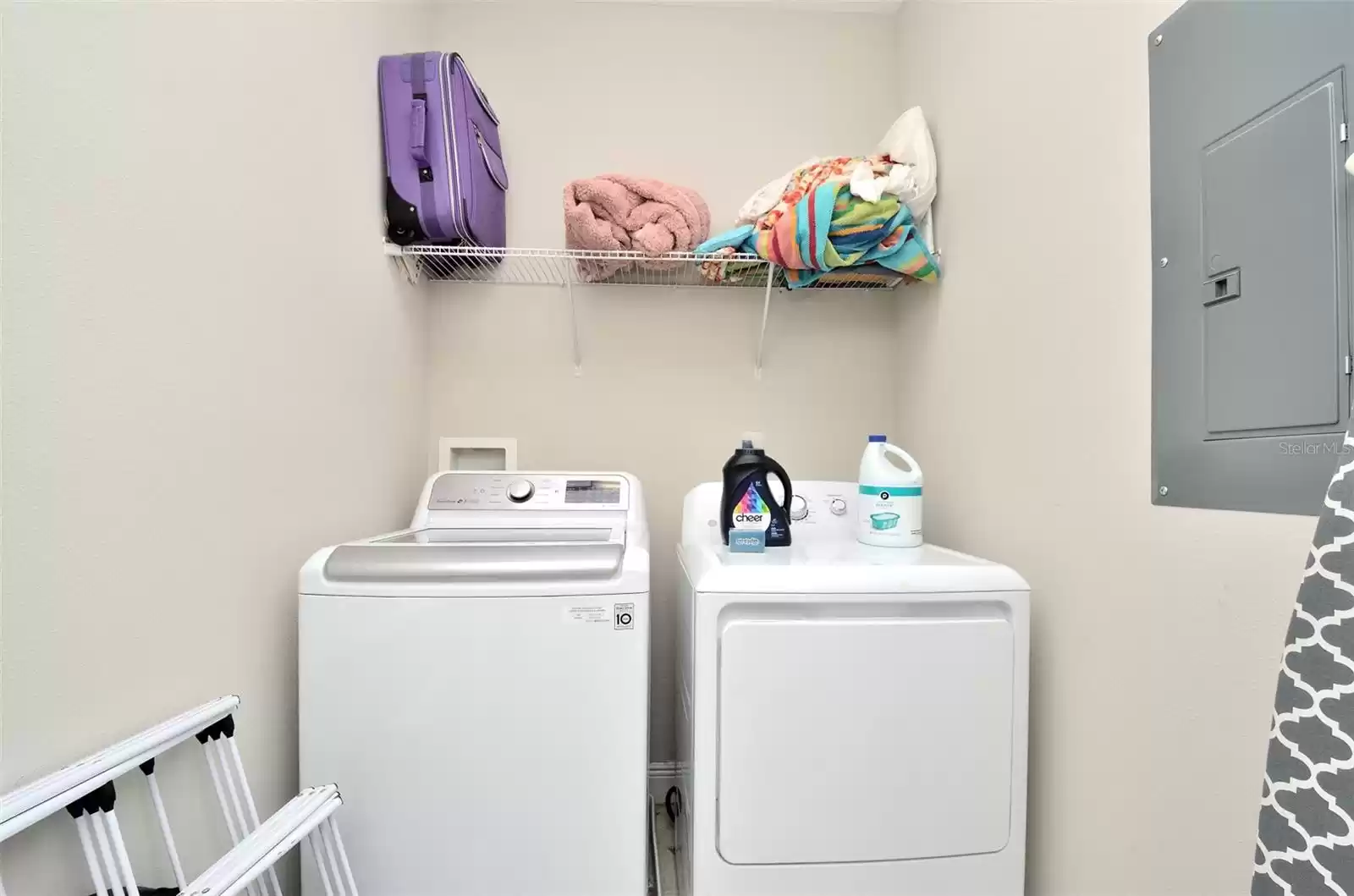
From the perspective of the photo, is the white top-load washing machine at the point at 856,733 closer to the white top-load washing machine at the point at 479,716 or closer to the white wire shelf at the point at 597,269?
the white top-load washing machine at the point at 479,716

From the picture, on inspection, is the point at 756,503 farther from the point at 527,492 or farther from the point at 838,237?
the point at 838,237

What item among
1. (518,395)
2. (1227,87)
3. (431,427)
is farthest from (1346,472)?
(431,427)

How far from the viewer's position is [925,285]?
5.91 feet

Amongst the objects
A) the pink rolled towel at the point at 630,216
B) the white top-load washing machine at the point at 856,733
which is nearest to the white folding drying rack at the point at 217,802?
the white top-load washing machine at the point at 856,733

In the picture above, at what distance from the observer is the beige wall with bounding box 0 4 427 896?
2.31 ft

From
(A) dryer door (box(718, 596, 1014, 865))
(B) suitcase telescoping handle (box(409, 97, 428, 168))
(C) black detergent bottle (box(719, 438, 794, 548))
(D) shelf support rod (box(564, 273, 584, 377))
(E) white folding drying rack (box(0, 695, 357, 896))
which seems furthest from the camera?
(D) shelf support rod (box(564, 273, 584, 377))

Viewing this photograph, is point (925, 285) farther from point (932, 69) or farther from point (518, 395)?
point (518, 395)

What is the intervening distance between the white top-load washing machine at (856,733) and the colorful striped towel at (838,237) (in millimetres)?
869

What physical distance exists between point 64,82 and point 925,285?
1.80 meters

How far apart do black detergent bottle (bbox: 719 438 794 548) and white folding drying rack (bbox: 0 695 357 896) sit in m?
0.90

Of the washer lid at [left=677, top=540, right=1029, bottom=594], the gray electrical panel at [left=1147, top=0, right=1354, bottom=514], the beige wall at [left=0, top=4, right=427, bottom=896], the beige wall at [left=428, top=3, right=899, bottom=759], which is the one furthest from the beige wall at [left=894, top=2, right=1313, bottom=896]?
the beige wall at [left=0, top=4, right=427, bottom=896]

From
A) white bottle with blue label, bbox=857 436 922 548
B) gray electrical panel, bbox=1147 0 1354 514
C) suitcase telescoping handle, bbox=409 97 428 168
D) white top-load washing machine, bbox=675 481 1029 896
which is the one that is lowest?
white top-load washing machine, bbox=675 481 1029 896

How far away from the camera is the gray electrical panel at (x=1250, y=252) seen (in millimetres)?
726

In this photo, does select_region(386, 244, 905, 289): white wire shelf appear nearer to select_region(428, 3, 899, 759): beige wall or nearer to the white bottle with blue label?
select_region(428, 3, 899, 759): beige wall
